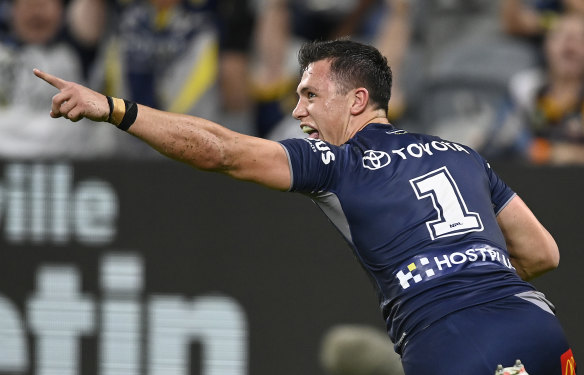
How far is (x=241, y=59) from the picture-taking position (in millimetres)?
8047

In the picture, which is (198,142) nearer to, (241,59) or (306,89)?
(306,89)

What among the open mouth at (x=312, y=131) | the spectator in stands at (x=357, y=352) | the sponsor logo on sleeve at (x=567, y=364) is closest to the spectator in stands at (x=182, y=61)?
the spectator in stands at (x=357, y=352)

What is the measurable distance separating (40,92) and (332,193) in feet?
15.1

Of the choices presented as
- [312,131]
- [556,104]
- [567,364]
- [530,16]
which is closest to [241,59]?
[530,16]

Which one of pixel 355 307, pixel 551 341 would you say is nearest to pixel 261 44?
pixel 355 307

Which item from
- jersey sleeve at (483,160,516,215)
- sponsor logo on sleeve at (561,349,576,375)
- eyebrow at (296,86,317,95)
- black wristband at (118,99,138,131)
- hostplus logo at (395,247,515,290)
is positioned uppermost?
eyebrow at (296,86,317,95)

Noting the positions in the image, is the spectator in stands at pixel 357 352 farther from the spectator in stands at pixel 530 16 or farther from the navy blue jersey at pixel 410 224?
the navy blue jersey at pixel 410 224

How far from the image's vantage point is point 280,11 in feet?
26.5

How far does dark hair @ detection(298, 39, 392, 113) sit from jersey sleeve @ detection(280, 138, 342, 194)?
463 millimetres

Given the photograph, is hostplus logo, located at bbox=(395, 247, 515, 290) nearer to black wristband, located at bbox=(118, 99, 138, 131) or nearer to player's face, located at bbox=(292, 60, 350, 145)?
player's face, located at bbox=(292, 60, 350, 145)

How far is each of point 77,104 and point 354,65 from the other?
1.28 meters

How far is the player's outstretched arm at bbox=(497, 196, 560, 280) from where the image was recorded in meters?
4.59

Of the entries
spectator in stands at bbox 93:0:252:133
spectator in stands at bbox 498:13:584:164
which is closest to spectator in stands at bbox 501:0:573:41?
spectator in stands at bbox 498:13:584:164

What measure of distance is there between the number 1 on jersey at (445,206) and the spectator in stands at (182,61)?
12.8ft
